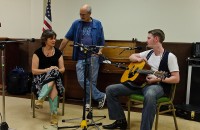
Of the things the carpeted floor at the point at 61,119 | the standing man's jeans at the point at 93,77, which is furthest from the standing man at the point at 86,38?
the carpeted floor at the point at 61,119

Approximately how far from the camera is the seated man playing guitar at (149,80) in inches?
105

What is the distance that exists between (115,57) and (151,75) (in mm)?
1193

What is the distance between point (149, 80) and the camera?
2.86 meters

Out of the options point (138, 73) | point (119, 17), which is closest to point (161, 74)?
point (138, 73)

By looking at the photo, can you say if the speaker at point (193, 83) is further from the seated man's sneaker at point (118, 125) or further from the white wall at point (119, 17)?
the seated man's sneaker at point (118, 125)

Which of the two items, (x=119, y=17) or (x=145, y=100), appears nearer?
(x=145, y=100)

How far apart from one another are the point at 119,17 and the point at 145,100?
2.08 m

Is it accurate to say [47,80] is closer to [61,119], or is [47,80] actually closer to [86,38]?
[61,119]

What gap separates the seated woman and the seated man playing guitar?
644 millimetres

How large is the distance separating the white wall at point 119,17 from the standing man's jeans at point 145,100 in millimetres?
1472

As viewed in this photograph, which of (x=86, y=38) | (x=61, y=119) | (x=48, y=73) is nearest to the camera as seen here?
(x=48, y=73)

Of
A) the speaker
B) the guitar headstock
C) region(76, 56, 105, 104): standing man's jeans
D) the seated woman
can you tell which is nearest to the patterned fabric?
the seated woman

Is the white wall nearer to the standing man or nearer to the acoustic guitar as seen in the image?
the standing man

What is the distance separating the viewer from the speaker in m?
3.74
